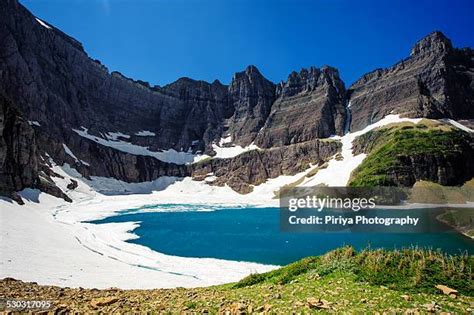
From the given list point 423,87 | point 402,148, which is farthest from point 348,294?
point 423,87

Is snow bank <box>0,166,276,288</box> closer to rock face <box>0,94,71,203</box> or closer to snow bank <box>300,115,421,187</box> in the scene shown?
rock face <box>0,94,71,203</box>

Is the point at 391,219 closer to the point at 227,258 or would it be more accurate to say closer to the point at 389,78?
the point at 227,258

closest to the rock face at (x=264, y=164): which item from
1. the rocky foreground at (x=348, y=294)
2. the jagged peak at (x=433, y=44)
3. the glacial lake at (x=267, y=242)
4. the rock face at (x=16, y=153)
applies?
the jagged peak at (x=433, y=44)

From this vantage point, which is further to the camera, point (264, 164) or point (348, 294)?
point (264, 164)

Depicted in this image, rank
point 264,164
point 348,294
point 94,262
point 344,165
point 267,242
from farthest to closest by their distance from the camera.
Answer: point 264,164, point 344,165, point 267,242, point 94,262, point 348,294

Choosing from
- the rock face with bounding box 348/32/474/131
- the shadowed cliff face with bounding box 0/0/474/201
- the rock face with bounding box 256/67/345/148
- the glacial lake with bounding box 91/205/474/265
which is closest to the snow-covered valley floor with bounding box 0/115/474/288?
the glacial lake with bounding box 91/205/474/265

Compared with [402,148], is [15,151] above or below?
below

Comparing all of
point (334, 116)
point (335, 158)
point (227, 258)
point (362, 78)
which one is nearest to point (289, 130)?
point (334, 116)

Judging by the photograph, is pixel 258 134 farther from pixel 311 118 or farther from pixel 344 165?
pixel 344 165

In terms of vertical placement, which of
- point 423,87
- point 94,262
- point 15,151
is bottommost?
point 94,262
